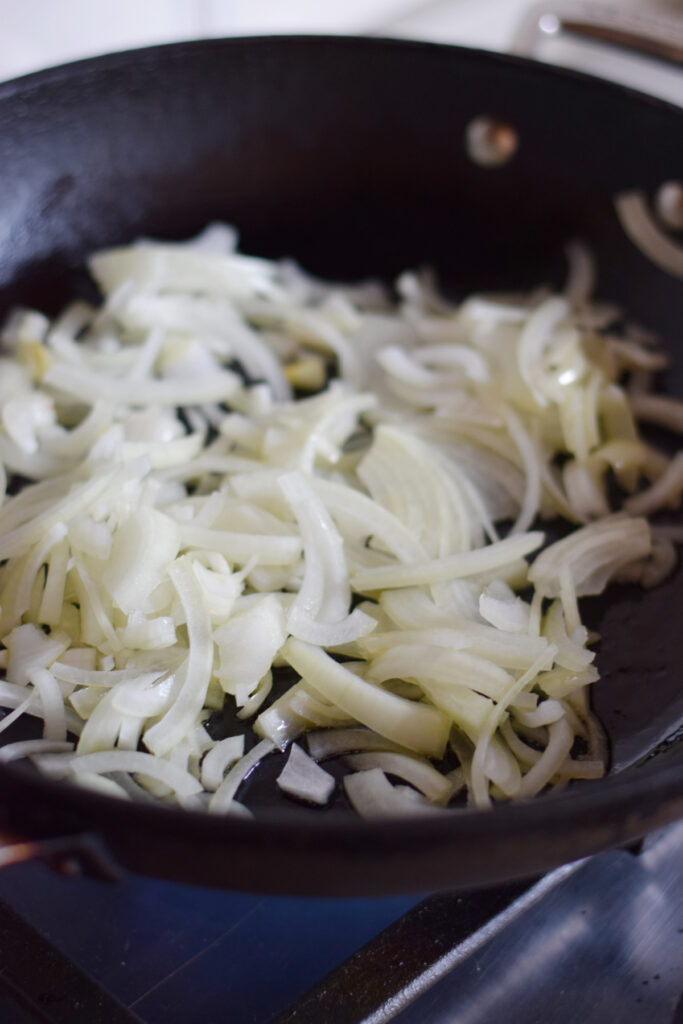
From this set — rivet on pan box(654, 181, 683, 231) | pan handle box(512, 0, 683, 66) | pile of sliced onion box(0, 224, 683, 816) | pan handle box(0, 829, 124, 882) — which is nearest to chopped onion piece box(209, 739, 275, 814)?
pile of sliced onion box(0, 224, 683, 816)

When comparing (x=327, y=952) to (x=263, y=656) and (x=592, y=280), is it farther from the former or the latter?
(x=592, y=280)

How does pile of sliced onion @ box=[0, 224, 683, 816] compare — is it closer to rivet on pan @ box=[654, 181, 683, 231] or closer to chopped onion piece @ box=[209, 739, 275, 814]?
chopped onion piece @ box=[209, 739, 275, 814]

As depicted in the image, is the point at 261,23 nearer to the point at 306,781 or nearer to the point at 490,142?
the point at 490,142

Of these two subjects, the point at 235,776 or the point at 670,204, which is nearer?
the point at 235,776

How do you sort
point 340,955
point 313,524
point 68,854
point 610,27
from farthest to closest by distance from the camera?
point 610,27, point 313,524, point 340,955, point 68,854

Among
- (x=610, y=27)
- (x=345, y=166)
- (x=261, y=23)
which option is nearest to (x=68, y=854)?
(x=345, y=166)

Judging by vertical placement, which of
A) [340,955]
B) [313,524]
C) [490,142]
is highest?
[490,142]
